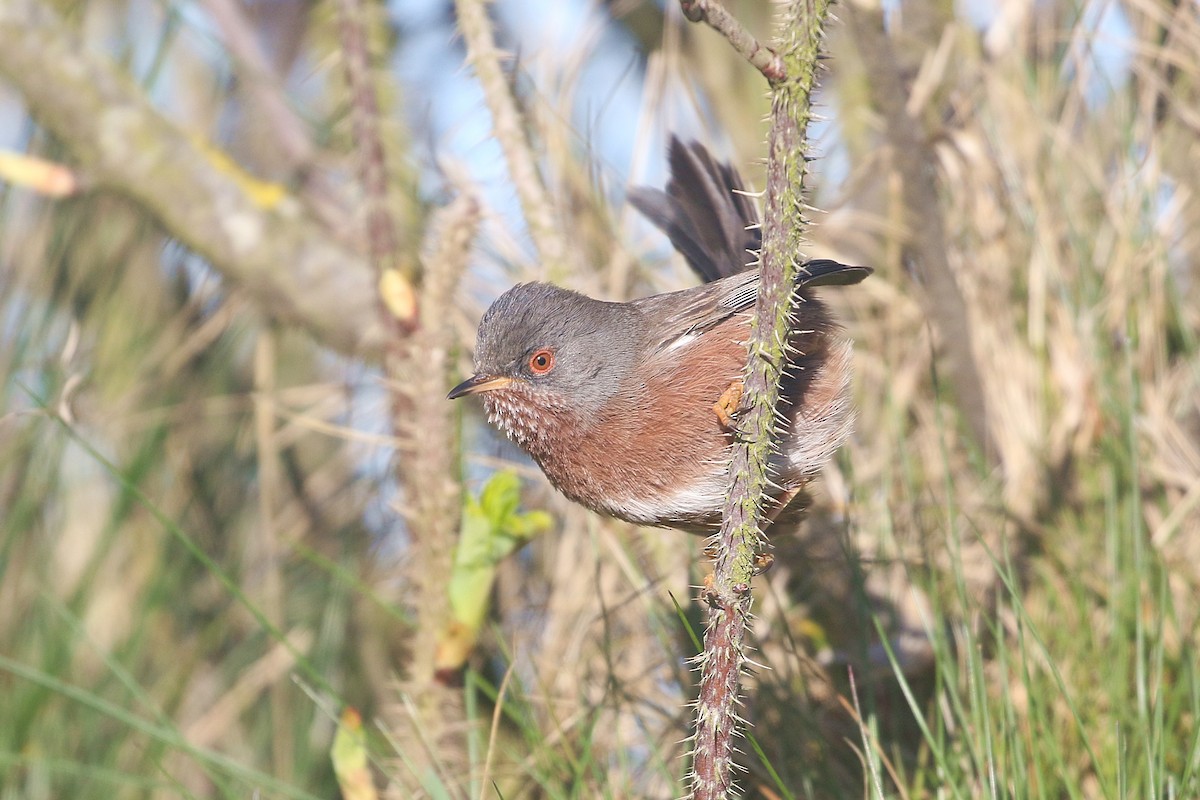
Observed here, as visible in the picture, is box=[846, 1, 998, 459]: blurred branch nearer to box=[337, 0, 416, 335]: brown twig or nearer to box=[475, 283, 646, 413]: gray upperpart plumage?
box=[475, 283, 646, 413]: gray upperpart plumage

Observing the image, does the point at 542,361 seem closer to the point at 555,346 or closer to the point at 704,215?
the point at 555,346

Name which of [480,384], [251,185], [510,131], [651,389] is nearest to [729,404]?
[651,389]

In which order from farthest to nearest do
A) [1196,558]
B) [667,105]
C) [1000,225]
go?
1. [667,105]
2. [1000,225]
3. [1196,558]

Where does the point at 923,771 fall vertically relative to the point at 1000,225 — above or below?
below

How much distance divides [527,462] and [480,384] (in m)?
1.32

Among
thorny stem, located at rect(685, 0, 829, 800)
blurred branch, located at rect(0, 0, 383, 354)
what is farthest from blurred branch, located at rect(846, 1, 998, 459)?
blurred branch, located at rect(0, 0, 383, 354)

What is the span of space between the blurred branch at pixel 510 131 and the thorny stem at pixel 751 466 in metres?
1.59

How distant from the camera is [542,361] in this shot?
3.02m

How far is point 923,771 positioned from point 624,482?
3.31 ft

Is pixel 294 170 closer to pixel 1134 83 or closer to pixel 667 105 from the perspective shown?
pixel 667 105

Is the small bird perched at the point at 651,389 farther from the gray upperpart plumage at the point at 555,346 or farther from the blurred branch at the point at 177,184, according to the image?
the blurred branch at the point at 177,184

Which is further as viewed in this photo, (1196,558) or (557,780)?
(1196,558)

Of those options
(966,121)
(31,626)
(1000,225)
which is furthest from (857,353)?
(31,626)

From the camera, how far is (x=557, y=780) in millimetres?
2973
